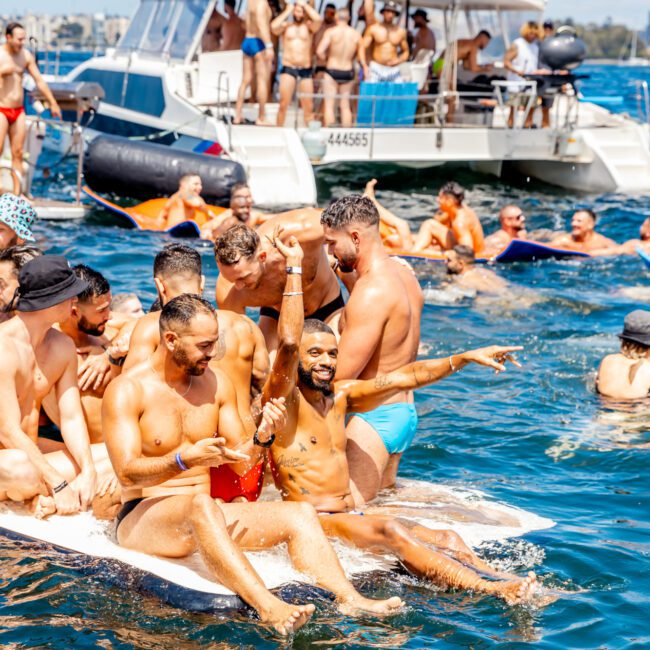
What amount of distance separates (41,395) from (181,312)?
143cm

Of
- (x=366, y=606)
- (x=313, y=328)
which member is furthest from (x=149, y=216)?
(x=366, y=606)

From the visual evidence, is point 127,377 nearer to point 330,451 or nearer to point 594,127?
point 330,451

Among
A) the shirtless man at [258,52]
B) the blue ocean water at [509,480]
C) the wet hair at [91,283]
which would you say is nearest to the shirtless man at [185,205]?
the blue ocean water at [509,480]

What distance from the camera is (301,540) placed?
5.20 metres

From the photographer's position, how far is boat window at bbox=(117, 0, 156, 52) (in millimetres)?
20188

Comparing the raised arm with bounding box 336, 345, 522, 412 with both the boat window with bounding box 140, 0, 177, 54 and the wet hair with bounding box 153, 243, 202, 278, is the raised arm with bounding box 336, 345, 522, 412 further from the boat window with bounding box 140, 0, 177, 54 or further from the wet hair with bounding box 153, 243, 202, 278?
the boat window with bounding box 140, 0, 177, 54

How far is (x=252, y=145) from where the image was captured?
16391 mm

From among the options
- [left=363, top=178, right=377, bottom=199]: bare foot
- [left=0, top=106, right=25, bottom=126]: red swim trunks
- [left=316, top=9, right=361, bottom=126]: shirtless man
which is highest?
[left=316, top=9, right=361, bottom=126]: shirtless man

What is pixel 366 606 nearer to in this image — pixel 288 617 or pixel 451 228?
pixel 288 617

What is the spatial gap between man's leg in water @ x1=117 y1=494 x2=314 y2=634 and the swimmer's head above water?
1.84 meters

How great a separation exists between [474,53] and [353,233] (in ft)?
45.8

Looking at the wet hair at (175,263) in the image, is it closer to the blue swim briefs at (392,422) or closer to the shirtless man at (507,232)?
the blue swim briefs at (392,422)

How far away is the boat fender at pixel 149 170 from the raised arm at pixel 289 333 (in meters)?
9.55

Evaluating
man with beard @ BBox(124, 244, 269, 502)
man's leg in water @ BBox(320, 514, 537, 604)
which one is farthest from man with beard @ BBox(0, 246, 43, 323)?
man's leg in water @ BBox(320, 514, 537, 604)
